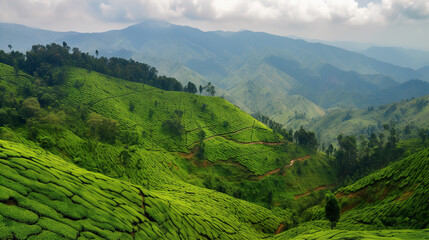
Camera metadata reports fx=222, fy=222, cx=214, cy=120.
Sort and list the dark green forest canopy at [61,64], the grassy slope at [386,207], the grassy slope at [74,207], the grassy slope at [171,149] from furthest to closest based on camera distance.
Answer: the dark green forest canopy at [61,64] → the grassy slope at [171,149] → the grassy slope at [386,207] → the grassy slope at [74,207]

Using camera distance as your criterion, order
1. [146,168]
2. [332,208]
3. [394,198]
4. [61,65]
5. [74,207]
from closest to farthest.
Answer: [74,207] < [332,208] < [394,198] < [146,168] < [61,65]

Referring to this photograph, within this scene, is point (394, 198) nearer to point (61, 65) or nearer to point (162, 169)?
point (162, 169)

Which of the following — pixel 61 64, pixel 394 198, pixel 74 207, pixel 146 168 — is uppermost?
pixel 61 64

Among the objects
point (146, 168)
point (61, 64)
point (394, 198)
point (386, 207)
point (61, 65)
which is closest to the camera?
point (386, 207)

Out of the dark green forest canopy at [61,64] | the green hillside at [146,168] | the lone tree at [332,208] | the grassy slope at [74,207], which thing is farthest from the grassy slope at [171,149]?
the lone tree at [332,208]

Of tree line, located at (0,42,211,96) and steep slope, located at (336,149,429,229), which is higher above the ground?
tree line, located at (0,42,211,96)

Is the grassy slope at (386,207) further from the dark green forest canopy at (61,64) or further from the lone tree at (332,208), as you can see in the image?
the dark green forest canopy at (61,64)

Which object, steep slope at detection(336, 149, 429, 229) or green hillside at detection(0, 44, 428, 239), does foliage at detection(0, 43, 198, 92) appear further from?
steep slope at detection(336, 149, 429, 229)

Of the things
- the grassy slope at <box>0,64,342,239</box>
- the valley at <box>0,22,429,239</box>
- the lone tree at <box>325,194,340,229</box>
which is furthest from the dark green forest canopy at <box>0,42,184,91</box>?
the lone tree at <box>325,194,340,229</box>

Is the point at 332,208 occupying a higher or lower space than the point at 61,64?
lower

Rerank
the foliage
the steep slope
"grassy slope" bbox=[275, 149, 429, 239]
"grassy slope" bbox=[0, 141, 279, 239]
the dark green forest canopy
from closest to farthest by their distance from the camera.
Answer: "grassy slope" bbox=[0, 141, 279, 239], "grassy slope" bbox=[275, 149, 429, 239], the steep slope, the dark green forest canopy, the foliage

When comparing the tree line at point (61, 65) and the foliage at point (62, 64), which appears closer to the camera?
the tree line at point (61, 65)

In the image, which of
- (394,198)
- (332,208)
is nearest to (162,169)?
(332,208)

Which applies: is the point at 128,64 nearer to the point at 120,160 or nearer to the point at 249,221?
the point at 120,160
